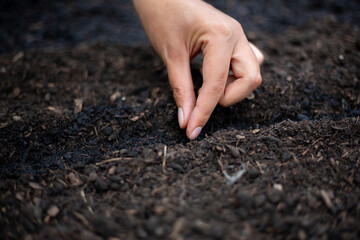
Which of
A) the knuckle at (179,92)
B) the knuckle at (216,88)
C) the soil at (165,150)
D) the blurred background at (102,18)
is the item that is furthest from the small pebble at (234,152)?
the blurred background at (102,18)

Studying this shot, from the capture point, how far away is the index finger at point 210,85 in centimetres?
178

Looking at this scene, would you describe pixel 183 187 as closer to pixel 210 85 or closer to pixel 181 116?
pixel 181 116

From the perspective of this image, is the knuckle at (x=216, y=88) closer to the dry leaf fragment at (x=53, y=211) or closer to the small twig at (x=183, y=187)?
the small twig at (x=183, y=187)

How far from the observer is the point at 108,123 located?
6.52 ft

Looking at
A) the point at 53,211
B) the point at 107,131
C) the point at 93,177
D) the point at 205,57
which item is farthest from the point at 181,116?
the point at 53,211

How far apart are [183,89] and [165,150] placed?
52 cm

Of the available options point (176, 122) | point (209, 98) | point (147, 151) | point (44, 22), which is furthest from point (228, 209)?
point (44, 22)

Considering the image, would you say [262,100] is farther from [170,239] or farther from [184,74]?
[170,239]

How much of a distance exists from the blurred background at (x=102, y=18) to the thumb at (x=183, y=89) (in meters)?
1.25

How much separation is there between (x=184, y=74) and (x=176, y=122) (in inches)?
14.8

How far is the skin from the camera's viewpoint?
1.79 meters

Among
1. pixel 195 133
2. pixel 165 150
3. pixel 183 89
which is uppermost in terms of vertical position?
pixel 183 89

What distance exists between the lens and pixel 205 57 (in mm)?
1833

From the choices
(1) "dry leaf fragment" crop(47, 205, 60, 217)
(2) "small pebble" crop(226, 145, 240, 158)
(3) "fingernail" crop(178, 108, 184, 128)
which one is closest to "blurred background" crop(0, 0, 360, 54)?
(3) "fingernail" crop(178, 108, 184, 128)
